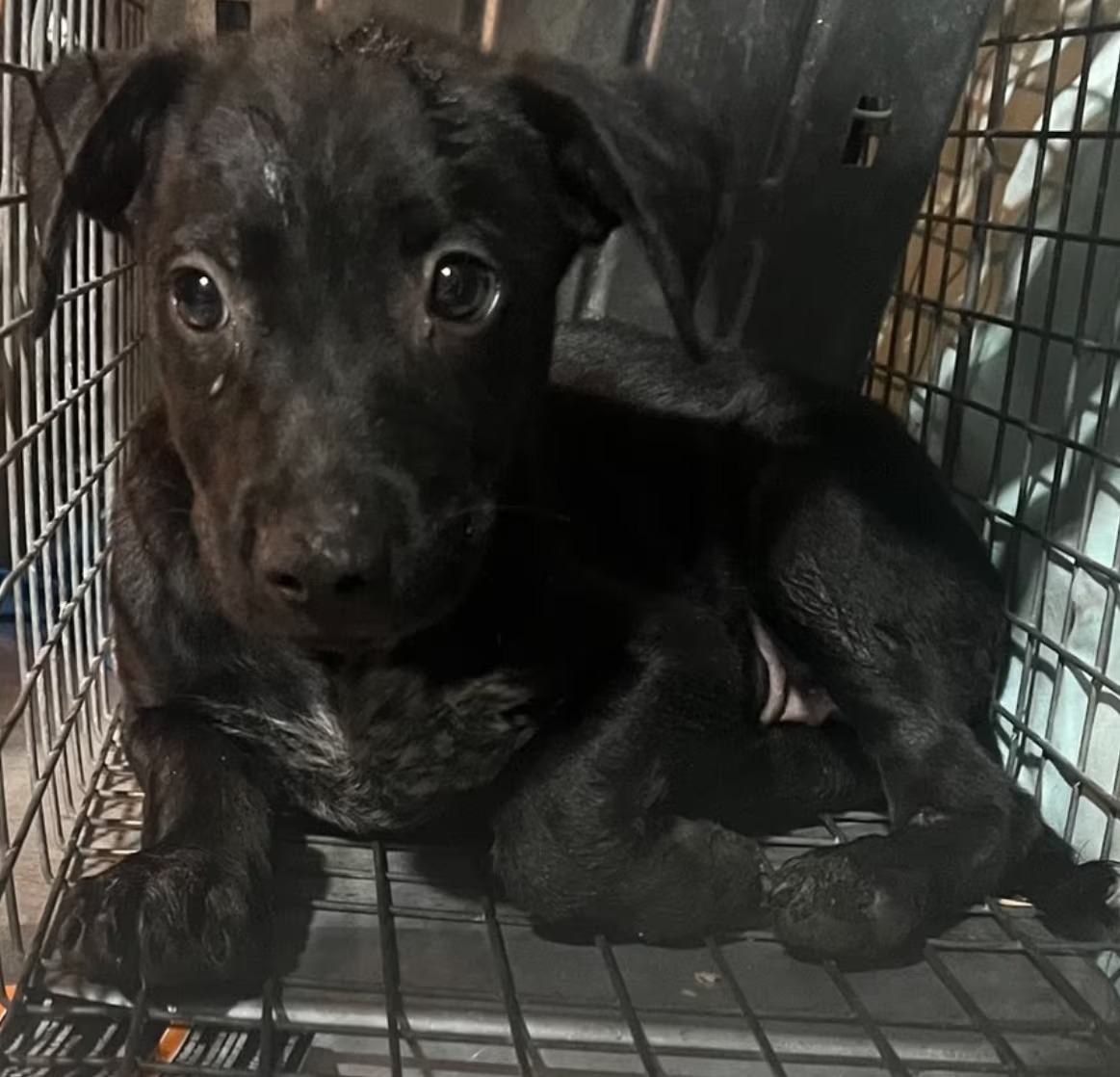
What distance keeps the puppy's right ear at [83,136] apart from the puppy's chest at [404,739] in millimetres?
468

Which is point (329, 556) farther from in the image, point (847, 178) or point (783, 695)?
point (847, 178)

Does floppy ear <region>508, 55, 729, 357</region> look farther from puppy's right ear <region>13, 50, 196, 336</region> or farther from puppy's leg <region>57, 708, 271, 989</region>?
puppy's leg <region>57, 708, 271, 989</region>

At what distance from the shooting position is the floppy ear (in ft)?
4.18

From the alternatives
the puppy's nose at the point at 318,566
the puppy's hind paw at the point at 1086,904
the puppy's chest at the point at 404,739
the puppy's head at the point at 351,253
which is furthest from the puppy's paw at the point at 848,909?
the puppy's nose at the point at 318,566

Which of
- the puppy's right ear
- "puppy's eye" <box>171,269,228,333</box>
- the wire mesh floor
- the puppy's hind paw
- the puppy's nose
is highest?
the puppy's right ear

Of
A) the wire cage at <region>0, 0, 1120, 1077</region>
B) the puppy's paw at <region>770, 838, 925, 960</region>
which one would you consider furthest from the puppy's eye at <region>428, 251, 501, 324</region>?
the puppy's paw at <region>770, 838, 925, 960</region>

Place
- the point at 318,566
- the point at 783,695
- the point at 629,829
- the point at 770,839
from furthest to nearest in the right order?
the point at 783,695, the point at 770,839, the point at 629,829, the point at 318,566

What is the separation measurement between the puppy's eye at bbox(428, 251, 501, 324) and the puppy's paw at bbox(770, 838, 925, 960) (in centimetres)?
61

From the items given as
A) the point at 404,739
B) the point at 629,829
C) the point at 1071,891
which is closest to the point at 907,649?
the point at 1071,891

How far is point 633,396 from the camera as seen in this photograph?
6.00 ft

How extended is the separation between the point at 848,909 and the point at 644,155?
0.71 meters

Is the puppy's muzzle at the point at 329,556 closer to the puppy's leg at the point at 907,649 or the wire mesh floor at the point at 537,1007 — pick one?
the wire mesh floor at the point at 537,1007

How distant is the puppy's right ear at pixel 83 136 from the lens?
4.10 feet

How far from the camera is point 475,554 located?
1281 millimetres
